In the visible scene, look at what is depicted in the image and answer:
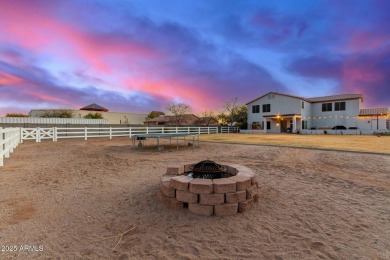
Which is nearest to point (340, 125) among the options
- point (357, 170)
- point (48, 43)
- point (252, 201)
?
point (357, 170)

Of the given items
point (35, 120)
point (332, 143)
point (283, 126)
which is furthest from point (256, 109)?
point (35, 120)

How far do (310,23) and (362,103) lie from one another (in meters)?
21.0

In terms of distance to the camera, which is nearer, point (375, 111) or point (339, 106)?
point (375, 111)

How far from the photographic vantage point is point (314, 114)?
3259cm

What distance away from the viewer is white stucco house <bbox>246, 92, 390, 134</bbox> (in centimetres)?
2795

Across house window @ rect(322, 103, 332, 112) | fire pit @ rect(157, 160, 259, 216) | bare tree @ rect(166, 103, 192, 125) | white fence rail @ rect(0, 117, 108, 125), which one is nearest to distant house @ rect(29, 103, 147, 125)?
bare tree @ rect(166, 103, 192, 125)

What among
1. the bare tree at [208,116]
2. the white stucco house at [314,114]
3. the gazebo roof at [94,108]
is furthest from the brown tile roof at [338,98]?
the gazebo roof at [94,108]

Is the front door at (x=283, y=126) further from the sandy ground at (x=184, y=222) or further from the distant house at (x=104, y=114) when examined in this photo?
the distant house at (x=104, y=114)

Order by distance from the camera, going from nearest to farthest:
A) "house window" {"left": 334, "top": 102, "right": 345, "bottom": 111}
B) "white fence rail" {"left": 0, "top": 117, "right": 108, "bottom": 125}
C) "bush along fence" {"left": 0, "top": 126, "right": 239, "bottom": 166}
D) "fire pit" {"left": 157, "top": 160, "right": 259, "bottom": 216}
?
"fire pit" {"left": 157, "top": 160, "right": 259, "bottom": 216}
"bush along fence" {"left": 0, "top": 126, "right": 239, "bottom": 166}
"white fence rail" {"left": 0, "top": 117, "right": 108, "bottom": 125}
"house window" {"left": 334, "top": 102, "right": 345, "bottom": 111}

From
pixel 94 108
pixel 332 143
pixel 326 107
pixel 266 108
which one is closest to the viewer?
pixel 332 143

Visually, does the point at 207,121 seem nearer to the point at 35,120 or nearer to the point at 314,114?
the point at 314,114

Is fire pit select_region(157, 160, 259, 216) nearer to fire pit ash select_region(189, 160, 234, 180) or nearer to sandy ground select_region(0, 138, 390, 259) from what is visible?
sandy ground select_region(0, 138, 390, 259)

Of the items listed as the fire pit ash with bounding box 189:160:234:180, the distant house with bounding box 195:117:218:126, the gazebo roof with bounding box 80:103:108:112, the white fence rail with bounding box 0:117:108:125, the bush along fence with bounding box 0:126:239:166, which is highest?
the gazebo roof with bounding box 80:103:108:112

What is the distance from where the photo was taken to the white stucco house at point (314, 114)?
91.7 ft
